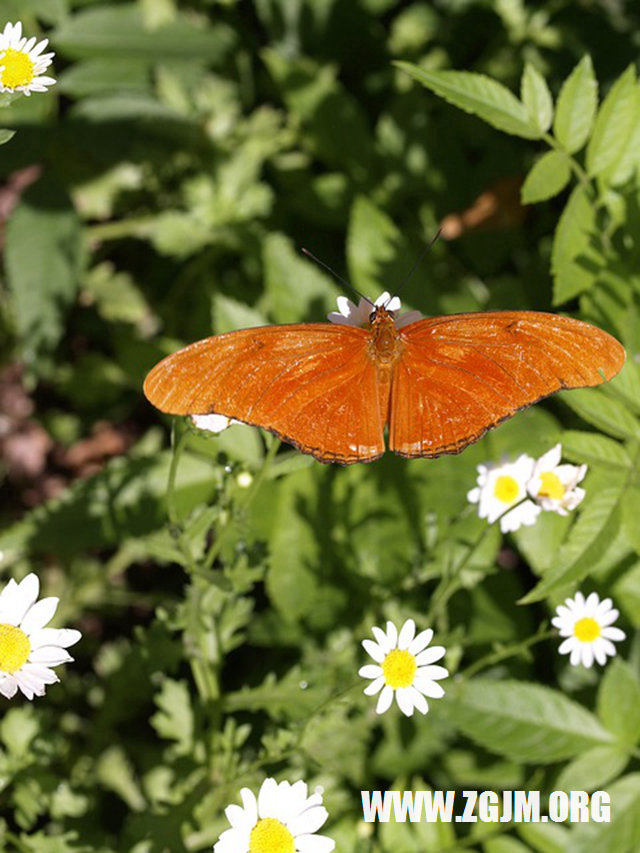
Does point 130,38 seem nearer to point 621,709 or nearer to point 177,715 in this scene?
point 177,715

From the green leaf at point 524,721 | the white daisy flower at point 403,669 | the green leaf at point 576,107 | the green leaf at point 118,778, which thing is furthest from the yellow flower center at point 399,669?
the green leaf at point 118,778

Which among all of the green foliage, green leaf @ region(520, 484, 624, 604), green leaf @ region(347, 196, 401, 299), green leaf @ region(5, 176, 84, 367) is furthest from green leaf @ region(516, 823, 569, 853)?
green leaf @ region(5, 176, 84, 367)

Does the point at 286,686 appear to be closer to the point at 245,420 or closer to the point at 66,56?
the point at 245,420

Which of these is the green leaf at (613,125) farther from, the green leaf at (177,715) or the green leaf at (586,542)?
the green leaf at (177,715)

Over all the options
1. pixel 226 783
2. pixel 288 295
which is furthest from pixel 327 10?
pixel 226 783

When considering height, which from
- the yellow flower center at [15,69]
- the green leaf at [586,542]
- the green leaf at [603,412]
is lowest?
the green leaf at [586,542]

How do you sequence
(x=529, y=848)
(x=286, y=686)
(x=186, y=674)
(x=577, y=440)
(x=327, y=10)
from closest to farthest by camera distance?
(x=577, y=440) < (x=286, y=686) < (x=529, y=848) < (x=186, y=674) < (x=327, y=10)

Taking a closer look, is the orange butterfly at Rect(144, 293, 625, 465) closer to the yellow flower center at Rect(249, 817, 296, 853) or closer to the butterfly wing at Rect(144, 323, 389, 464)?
the butterfly wing at Rect(144, 323, 389, 464)
